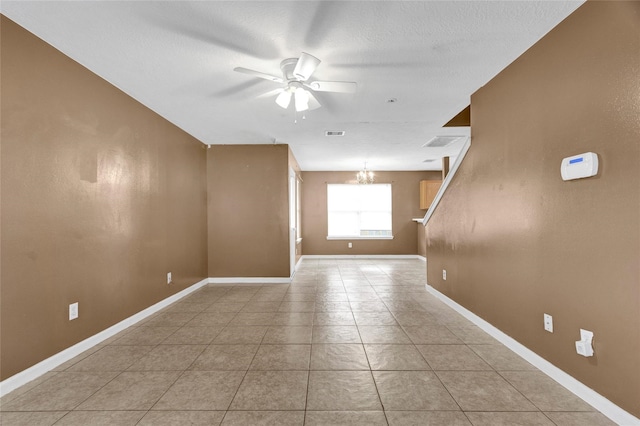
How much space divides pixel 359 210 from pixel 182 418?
6898 mm

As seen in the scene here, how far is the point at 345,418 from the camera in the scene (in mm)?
1638

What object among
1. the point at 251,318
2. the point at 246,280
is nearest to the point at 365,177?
the point at 246,280

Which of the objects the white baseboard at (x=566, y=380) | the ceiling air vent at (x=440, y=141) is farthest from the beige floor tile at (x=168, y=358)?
the ceiling air vent at (x=440, y=141)

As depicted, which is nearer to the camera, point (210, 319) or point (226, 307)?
point (210, 319)

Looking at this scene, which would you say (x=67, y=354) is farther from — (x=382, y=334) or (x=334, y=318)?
(x=382, y=334)

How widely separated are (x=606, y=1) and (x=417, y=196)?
6519 mm

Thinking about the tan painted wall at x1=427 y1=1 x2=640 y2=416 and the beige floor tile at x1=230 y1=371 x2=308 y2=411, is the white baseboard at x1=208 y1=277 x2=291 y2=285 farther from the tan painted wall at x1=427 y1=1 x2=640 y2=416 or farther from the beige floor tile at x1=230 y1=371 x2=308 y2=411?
the tan painted wall at x1=427 y1=1 x2=640 y2=416

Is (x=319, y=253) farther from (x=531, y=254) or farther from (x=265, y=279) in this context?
(x=531, y=254)

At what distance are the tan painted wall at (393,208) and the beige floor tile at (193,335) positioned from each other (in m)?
5.08

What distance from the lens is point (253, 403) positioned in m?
1.79

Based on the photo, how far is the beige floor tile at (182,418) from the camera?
5.27 feet

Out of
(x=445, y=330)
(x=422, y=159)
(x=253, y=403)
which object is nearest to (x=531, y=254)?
(x=445, y=330)

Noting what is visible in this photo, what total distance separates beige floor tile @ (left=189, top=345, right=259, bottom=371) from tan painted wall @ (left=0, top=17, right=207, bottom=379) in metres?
1.13

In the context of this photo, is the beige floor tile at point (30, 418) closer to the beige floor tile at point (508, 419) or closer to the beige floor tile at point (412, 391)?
the beige floor tile at point (412, 391)
